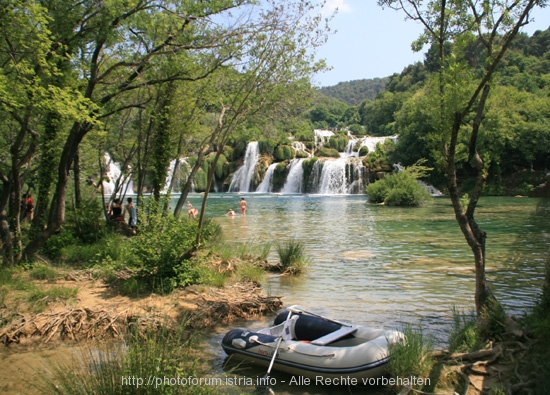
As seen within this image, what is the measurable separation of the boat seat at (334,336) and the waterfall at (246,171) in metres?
51.3

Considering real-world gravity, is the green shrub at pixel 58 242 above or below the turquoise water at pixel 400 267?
above

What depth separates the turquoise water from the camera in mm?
8461

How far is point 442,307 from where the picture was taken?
28.0 ft

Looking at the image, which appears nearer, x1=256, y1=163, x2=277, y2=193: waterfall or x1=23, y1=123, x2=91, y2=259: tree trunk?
x1=23, y1=123, x2=91, y2=259: tree trunk

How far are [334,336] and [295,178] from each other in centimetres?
4742

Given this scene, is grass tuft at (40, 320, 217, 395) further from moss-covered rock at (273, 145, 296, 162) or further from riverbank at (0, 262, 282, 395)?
moss-covered rock at (273, 145, 296, 162)

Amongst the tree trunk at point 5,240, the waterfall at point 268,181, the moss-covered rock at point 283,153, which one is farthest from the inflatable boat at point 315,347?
the moss-covered rock at point 283,153

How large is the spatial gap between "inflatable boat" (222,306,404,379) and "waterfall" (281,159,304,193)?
46.0m

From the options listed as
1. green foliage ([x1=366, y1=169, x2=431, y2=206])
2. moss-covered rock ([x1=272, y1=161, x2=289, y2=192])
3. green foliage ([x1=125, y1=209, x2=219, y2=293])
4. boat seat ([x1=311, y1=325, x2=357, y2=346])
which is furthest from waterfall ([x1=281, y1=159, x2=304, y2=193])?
boat seat ([x1=311, y1=325, x2=357, y2=346])

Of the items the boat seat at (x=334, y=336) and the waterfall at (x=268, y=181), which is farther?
the waterfall at (x=268, y=181)

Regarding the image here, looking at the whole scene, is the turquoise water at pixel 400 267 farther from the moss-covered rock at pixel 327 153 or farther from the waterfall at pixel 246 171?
the waterfall at pixel 246 171

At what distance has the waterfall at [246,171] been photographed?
2271 inches

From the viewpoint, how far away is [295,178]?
53.3m


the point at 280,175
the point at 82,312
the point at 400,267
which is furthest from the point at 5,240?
the point at 280,175
